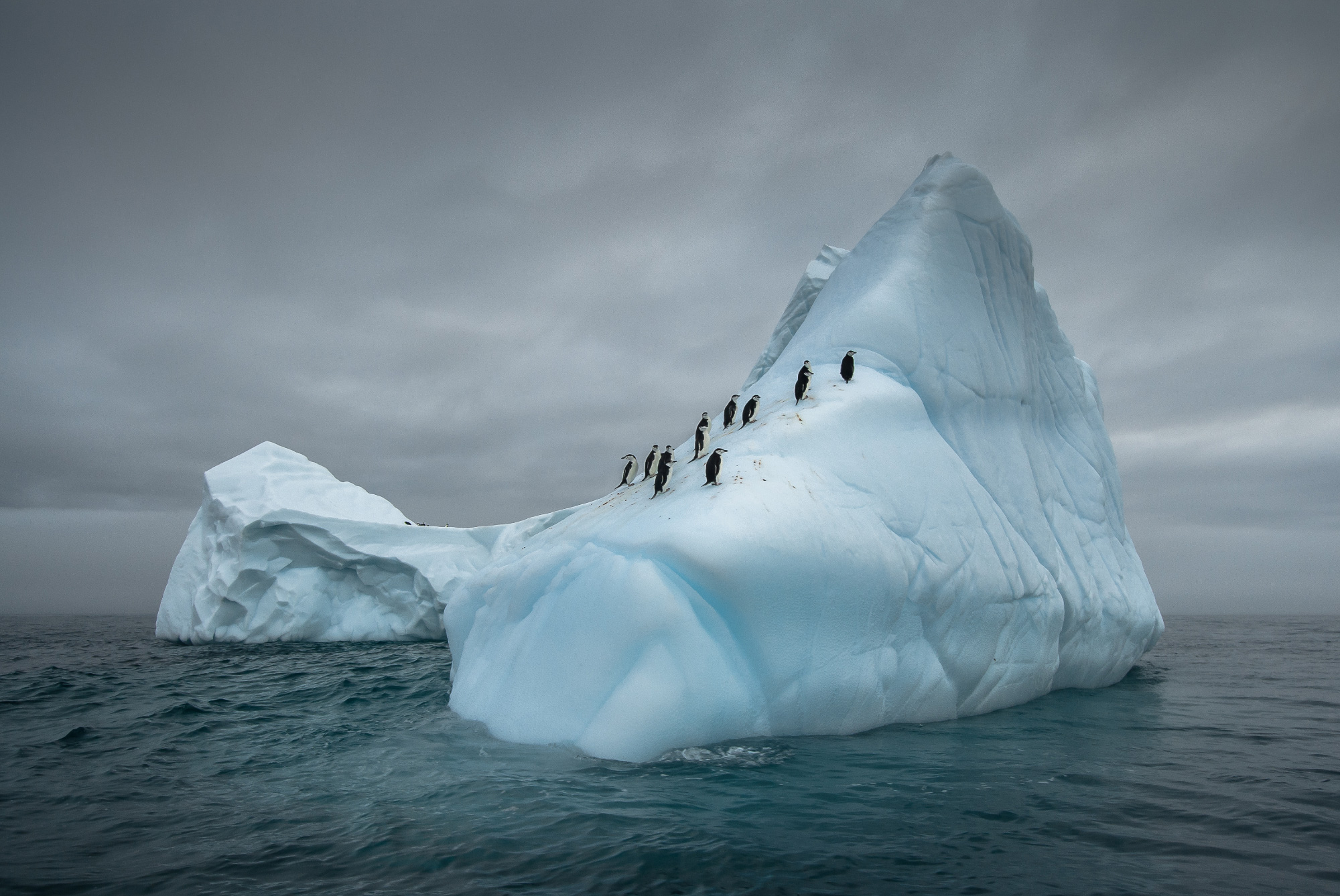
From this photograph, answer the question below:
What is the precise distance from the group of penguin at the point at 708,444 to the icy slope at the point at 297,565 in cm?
1280

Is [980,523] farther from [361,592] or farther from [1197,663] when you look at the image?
[361,592]

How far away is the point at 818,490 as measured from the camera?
318 inches

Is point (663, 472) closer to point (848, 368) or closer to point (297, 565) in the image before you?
point (848, 368)

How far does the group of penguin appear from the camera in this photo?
8.16 m

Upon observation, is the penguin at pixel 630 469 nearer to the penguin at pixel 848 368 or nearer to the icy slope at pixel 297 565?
the penguin at pixel 848 368

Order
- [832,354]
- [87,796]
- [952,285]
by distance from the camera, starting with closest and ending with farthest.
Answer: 1. [87,796]
2. [832,354]
3. [952,285]

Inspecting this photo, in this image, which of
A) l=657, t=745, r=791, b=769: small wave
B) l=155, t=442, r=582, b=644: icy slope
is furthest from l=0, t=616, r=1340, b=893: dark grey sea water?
l=155, t=442, r=582, b=644: icy slope

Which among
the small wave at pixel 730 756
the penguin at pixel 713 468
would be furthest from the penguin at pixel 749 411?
the small wave at pixel 730 756

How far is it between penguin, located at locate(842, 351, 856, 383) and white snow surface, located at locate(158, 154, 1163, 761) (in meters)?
0.24

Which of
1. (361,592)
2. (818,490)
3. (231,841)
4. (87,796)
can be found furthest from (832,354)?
(361,592)

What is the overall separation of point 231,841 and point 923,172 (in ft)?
46.0

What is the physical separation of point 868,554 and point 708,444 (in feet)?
11.6

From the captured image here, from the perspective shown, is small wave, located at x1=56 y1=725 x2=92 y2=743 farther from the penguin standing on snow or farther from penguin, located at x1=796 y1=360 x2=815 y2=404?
penguin, located at x1=796 y1=360 x2=815 y2=404

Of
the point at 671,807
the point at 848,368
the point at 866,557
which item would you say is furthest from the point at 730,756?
the point at 848,368
